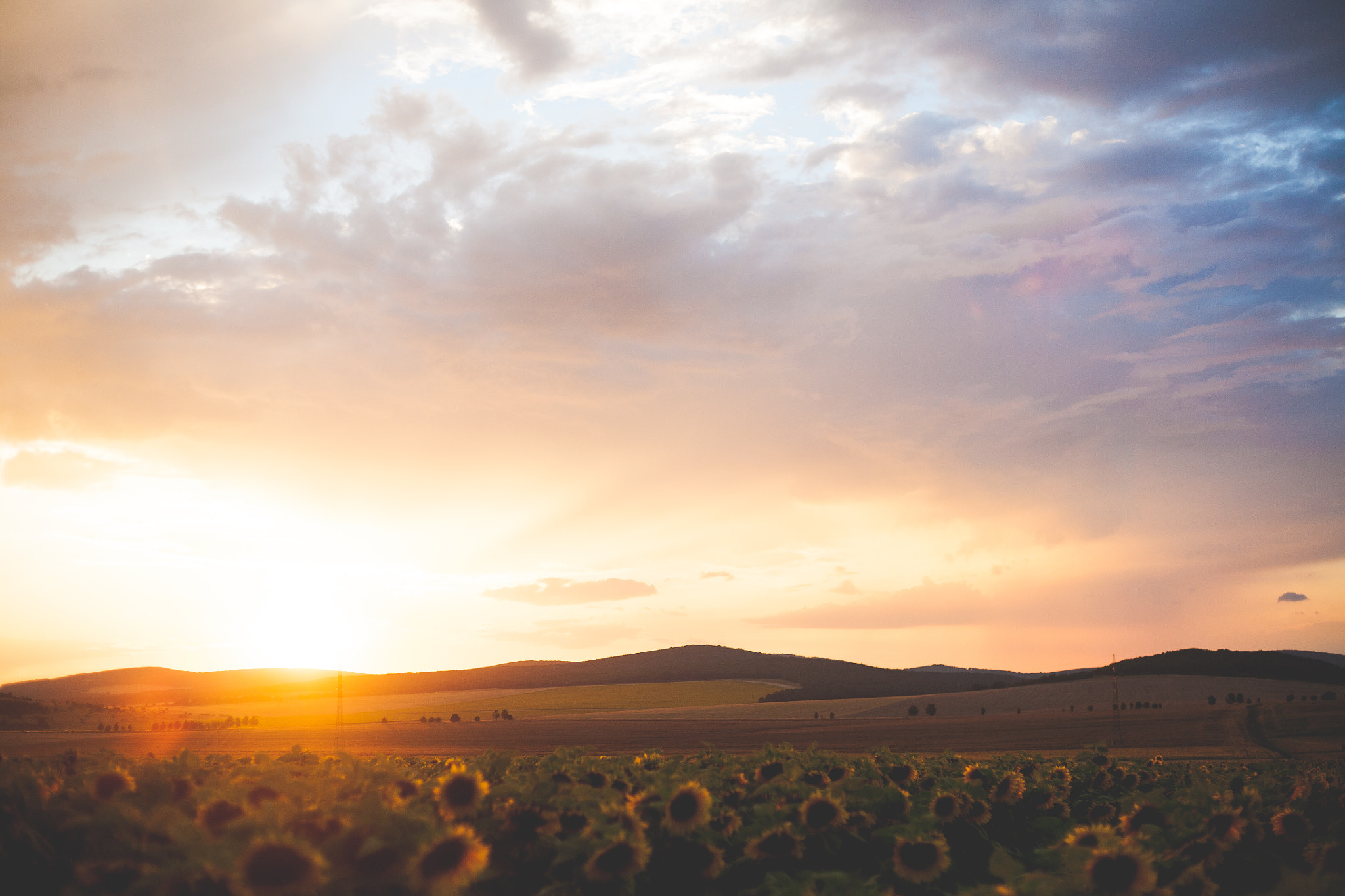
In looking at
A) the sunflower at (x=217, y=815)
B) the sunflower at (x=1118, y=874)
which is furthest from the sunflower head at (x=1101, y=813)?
the sunflower at (x=217, y=815)

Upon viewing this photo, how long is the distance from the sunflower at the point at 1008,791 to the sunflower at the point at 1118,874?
9.52 ft

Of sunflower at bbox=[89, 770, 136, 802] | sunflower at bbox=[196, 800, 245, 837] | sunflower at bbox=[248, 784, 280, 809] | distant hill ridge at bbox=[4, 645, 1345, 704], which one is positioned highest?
sunflower at bbox=[248, 784, 280, 809]

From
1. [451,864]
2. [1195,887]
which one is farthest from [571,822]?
[1195,887]

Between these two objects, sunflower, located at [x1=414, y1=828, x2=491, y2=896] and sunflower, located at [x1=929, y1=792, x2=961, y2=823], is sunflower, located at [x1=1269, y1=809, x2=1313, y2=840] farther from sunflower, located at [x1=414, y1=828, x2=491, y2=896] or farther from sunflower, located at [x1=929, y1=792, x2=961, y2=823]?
sunflower, located at [x1=414, y1=828, x2=491, y2=896]

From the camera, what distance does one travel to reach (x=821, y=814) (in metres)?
5.63

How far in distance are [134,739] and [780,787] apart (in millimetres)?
92408

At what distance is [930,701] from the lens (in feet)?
389

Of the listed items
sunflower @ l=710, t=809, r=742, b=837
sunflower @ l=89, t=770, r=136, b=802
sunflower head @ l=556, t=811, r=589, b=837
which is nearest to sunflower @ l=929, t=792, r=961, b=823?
sunflower @ l=710, t=809, r=742, b=837

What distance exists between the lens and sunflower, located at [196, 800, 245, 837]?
358 cm

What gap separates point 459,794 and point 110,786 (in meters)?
1.89

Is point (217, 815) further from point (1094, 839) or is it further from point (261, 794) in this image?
point (1094, 839)

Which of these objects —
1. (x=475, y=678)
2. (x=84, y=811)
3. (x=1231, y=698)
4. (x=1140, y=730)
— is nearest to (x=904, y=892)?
(x=84, y=811)

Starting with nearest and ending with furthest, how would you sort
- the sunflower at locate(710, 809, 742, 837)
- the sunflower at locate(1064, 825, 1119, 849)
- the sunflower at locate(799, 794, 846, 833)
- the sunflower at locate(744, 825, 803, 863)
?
1. the sunflower at locate(1064, 825, 1119, 849)
2. the sunflower at locate(744, 825, 803, 863)
3. the sunflower at locate(710, 809, 742, 837)
4. the sunflower at locate(799, 794, 846, 833)

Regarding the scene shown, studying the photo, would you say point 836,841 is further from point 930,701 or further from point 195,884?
point 930,701
